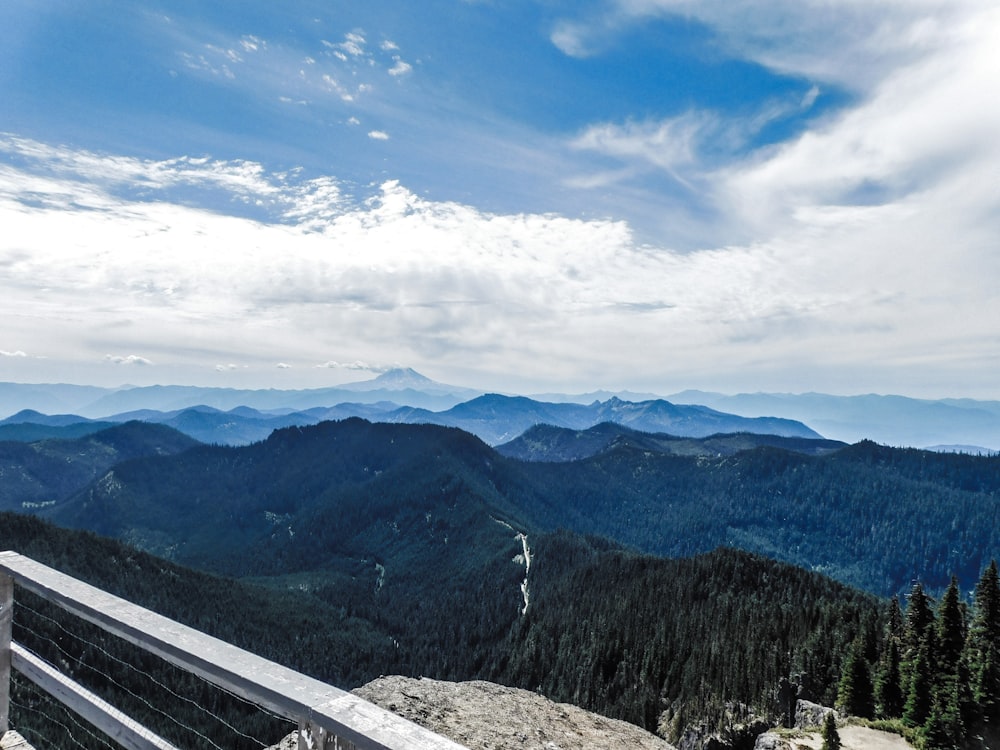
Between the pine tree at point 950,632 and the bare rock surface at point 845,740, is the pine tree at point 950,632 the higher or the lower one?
the higher one

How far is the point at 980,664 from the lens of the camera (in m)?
50.5

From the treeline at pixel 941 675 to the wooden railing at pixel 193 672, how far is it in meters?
59.4

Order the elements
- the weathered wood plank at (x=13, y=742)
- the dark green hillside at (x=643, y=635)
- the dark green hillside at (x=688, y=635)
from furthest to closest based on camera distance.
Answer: the dark green hillside at (x=643, y=635) → the dark green hillside at (x=688, y=635) → the weathered wood plank at (x=13, y=742)

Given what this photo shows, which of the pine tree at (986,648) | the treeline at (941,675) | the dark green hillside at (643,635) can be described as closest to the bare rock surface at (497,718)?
the treeline at (941,675)

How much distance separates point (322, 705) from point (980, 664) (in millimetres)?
70707

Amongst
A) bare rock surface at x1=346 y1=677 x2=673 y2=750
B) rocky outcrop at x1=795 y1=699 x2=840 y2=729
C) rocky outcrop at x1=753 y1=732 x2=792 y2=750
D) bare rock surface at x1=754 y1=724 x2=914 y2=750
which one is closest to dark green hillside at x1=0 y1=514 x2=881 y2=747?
rocky outcrop at x1=795 y1=699 x2=840 y2=729

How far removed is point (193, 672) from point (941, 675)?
69761 millimetres

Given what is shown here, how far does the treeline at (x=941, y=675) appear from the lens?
46312mm

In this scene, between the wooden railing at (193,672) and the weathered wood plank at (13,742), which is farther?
the weathered wood plank at (13,742)

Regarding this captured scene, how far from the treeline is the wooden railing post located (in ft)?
197

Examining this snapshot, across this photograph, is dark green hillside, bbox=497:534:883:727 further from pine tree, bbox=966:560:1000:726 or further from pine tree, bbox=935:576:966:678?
pine tree, bbox=966:560:1000:726

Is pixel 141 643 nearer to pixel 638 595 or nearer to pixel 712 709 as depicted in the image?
pixel 712 709

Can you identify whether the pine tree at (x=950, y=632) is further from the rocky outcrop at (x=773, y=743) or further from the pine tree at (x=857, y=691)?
the rocky outcrop at (x=773, y=743)

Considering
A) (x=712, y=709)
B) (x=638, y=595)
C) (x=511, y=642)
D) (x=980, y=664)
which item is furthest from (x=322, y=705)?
(x=511, y=642)
